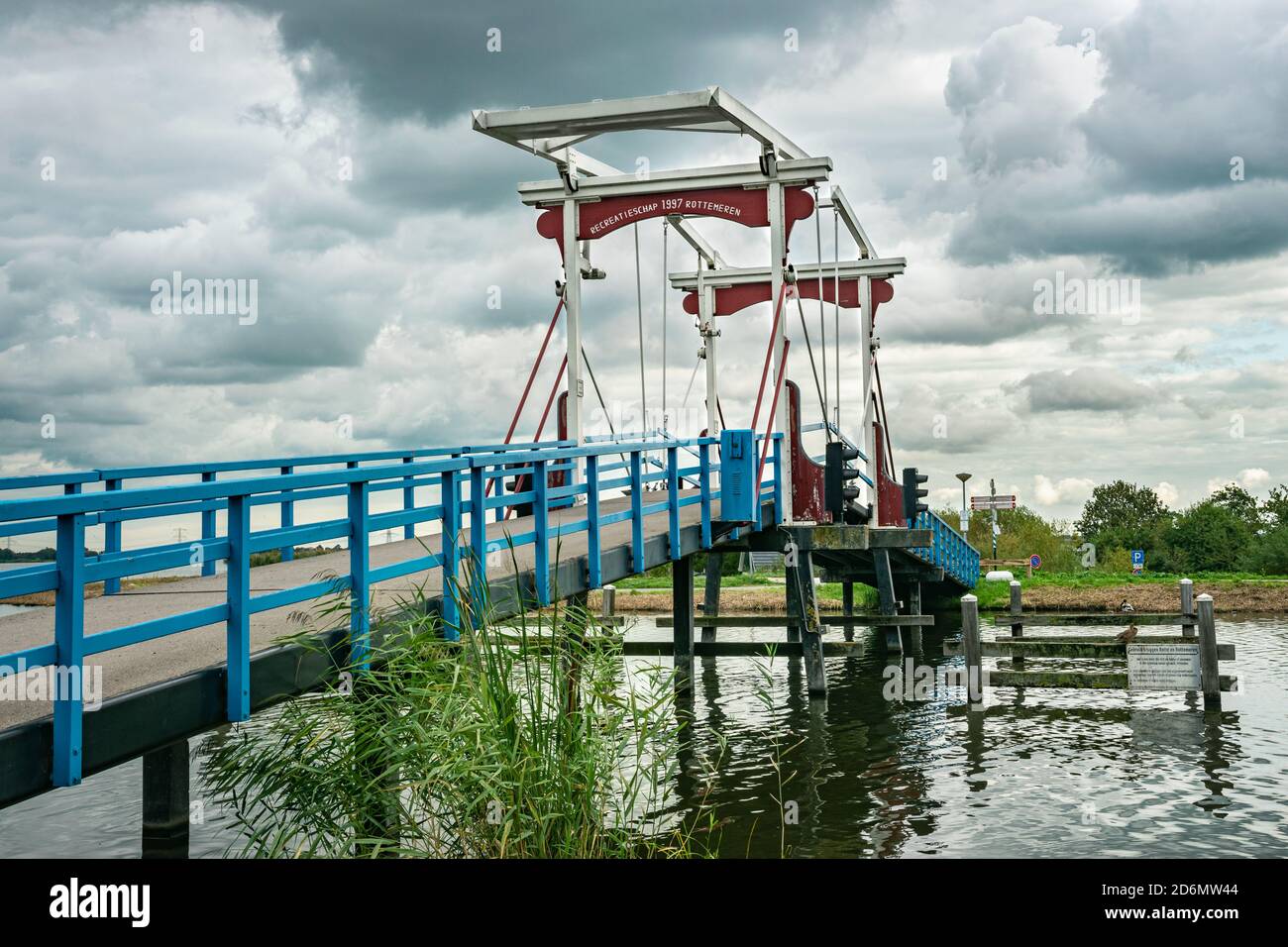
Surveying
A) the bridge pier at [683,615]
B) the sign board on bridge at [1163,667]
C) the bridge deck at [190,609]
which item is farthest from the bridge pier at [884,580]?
the bridge deck at [190,609]

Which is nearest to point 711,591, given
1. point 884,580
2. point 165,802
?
point 884,580

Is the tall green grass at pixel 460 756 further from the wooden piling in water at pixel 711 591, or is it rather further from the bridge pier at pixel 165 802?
the wooden piling in water at pixel 711 591

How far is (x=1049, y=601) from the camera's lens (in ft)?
102

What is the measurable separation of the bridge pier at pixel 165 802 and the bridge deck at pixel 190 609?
1.19 metres

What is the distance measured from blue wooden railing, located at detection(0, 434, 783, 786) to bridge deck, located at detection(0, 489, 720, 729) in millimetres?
198

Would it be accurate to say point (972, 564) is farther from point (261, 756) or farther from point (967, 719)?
point (261, 756)

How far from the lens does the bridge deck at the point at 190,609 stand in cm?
582

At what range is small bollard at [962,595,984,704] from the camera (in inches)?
608

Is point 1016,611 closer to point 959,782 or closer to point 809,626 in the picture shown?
point 809,626

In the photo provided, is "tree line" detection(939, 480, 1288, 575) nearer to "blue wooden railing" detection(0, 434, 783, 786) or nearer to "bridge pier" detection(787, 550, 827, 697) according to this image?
"bridge pier" detection(787, 550, 827, 697)

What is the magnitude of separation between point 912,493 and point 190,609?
49.6 ft
